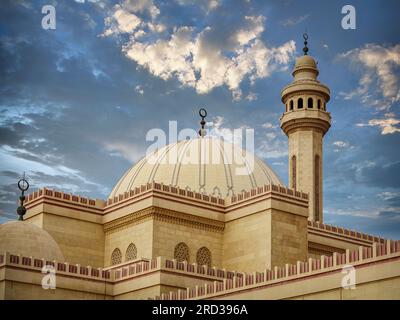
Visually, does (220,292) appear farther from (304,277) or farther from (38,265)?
(38,265)

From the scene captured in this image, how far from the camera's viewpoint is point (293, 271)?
33.5 m

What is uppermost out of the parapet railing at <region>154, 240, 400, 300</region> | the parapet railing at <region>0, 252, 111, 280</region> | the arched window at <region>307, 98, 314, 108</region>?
the arched window at <region>307, 98, 314, 108</region>

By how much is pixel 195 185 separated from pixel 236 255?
482 centimetres

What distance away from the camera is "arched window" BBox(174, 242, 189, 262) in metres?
44.0

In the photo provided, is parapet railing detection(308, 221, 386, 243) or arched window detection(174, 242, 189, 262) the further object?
parapet railing detection(308, 221, 386, 243)

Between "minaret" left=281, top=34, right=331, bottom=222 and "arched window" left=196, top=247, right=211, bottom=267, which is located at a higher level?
"minaret" left=281, top=34, right=331, bottom=222

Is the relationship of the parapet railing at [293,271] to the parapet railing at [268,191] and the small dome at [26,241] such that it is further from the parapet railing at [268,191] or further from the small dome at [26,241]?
the parapet railing at [268,191]

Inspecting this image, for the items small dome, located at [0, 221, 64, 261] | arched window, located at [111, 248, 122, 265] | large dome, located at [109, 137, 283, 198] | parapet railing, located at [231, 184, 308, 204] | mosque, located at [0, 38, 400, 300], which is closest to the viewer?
mosque, located at [0, 38, 400, 300]

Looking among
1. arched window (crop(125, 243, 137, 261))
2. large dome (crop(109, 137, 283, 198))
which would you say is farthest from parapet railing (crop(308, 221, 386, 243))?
arched window (crop(125, 243, 137, 261))

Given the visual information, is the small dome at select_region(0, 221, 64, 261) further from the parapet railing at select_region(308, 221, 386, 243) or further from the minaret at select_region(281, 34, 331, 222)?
the minaret at select_region(281, 34, 331, 222)

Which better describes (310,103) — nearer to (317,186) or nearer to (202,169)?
(317,186)

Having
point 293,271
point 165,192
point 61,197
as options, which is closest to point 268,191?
point 165,192

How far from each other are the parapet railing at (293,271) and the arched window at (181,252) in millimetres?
4443

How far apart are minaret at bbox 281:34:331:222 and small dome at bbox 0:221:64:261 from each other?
17.9 m
